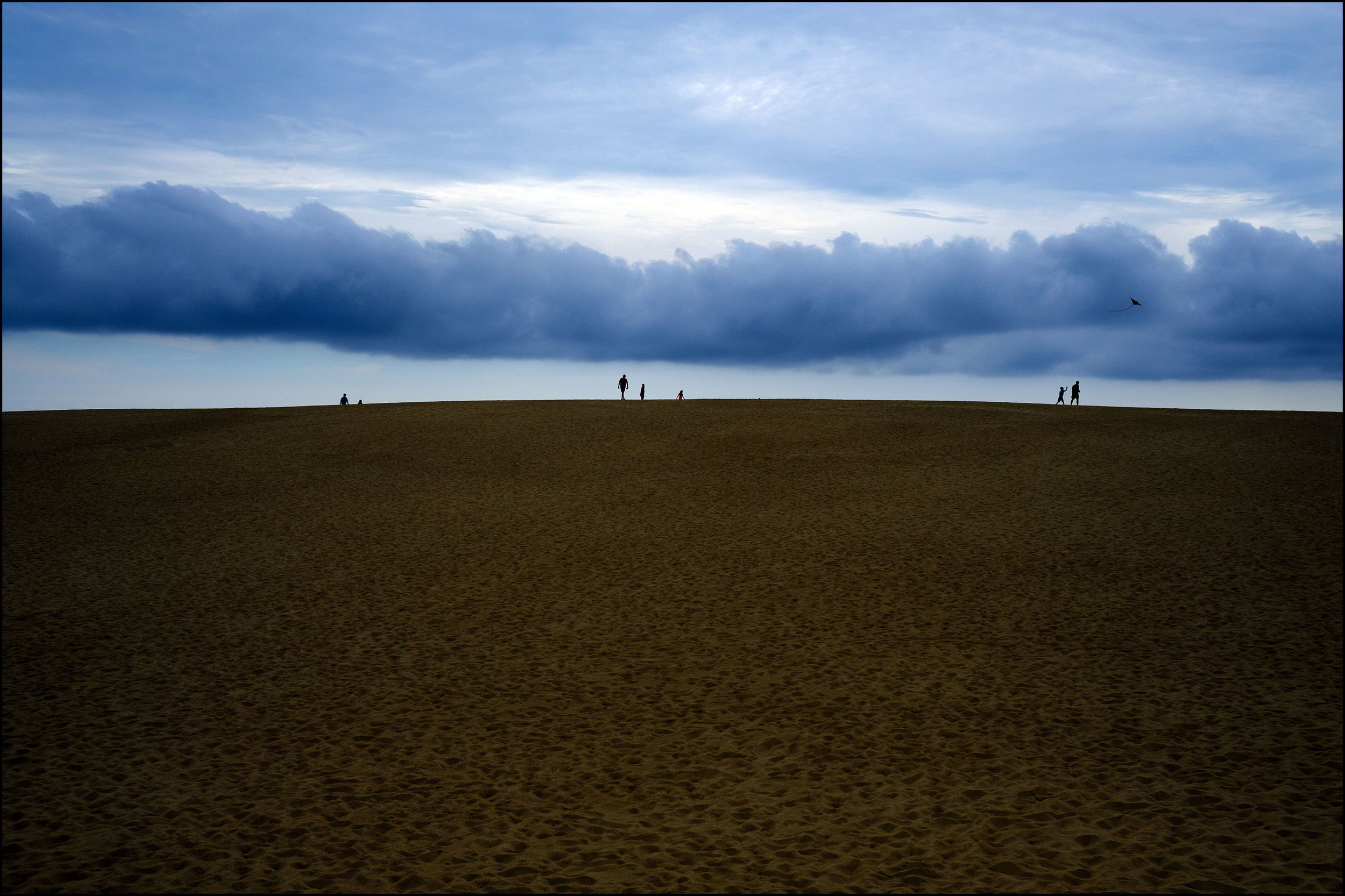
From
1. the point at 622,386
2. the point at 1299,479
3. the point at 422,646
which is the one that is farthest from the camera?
the point at 622,386

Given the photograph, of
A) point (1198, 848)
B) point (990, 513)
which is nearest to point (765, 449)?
point (990, 513)

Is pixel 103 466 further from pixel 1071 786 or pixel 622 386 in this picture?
pixel 1071 786

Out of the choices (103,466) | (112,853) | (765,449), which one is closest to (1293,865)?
(112,853)

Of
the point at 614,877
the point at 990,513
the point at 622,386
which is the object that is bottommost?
the point at 614,877

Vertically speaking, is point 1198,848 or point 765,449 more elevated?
point 765,449

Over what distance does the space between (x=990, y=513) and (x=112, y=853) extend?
2410 centimetres

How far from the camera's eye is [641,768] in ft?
40.7

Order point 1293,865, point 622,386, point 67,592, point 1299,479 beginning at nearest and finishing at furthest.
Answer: point 1293,865, point 67,592, point 1299,479, point 622,386

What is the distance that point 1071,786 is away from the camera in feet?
38.0

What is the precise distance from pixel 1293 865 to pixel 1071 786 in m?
2.58

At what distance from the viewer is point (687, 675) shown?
1614 centimetres

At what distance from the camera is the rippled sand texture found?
10102 millimetres

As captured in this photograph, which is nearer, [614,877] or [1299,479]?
[614,877]

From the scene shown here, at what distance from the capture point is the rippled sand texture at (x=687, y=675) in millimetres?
10102
